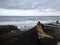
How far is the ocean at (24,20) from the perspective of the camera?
1365 mm

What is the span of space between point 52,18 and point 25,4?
0.41 metres

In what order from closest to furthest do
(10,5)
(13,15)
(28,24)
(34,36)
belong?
1. (34,36)
2. (10,5)
3. (13,15)
4. (28,24)

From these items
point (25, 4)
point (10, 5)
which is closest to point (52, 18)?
point (25, 4)

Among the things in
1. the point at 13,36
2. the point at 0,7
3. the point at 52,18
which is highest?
the point at 0,7

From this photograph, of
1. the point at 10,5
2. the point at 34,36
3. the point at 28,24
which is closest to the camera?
the point at 34,36

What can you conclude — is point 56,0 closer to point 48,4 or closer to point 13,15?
point 48,4

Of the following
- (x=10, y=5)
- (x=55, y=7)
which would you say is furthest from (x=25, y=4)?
(x=55, y=7)

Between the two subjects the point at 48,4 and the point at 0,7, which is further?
the point at 48,4

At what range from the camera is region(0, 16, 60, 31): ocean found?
137cm

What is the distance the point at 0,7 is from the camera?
4.27 ft

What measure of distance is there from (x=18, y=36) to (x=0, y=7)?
1.32 feet

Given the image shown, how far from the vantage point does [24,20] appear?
1414mm

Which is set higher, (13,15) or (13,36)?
(13,15)

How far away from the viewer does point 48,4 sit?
1.42 m
